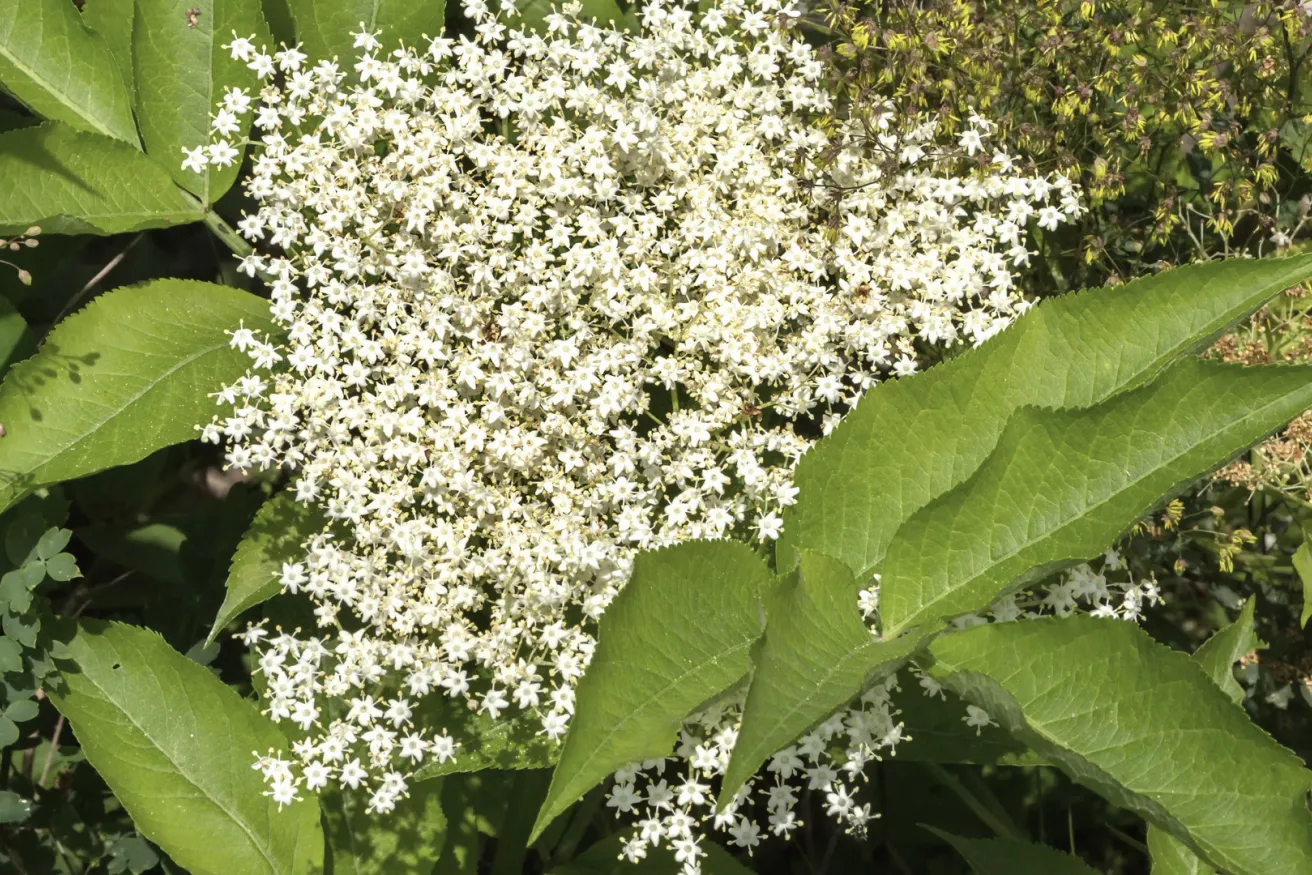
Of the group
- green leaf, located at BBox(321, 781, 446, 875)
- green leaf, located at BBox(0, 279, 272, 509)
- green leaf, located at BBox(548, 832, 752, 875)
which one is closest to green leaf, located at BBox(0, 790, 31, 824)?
green leaf, located at BBox(321, 781, 446, 875)

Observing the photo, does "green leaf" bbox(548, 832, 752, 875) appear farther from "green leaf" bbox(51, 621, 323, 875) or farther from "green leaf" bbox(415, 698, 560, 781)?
"green leaf" bbox(51, 621, 323, 875)

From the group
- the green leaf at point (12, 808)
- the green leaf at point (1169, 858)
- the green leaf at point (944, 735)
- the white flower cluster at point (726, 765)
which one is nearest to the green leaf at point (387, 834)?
the white flower cluster at point (726, 765)

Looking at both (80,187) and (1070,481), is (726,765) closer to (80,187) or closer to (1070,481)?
(1070,481)

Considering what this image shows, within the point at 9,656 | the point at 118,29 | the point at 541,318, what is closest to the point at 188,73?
the point at 118,29

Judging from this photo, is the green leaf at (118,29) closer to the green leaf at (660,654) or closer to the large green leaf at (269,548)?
the large green leaf at (269,548)

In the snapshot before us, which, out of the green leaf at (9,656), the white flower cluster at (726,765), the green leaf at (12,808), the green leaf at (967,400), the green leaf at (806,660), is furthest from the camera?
the green leaf at (12,808)

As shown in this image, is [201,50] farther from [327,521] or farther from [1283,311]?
[1283,311]
